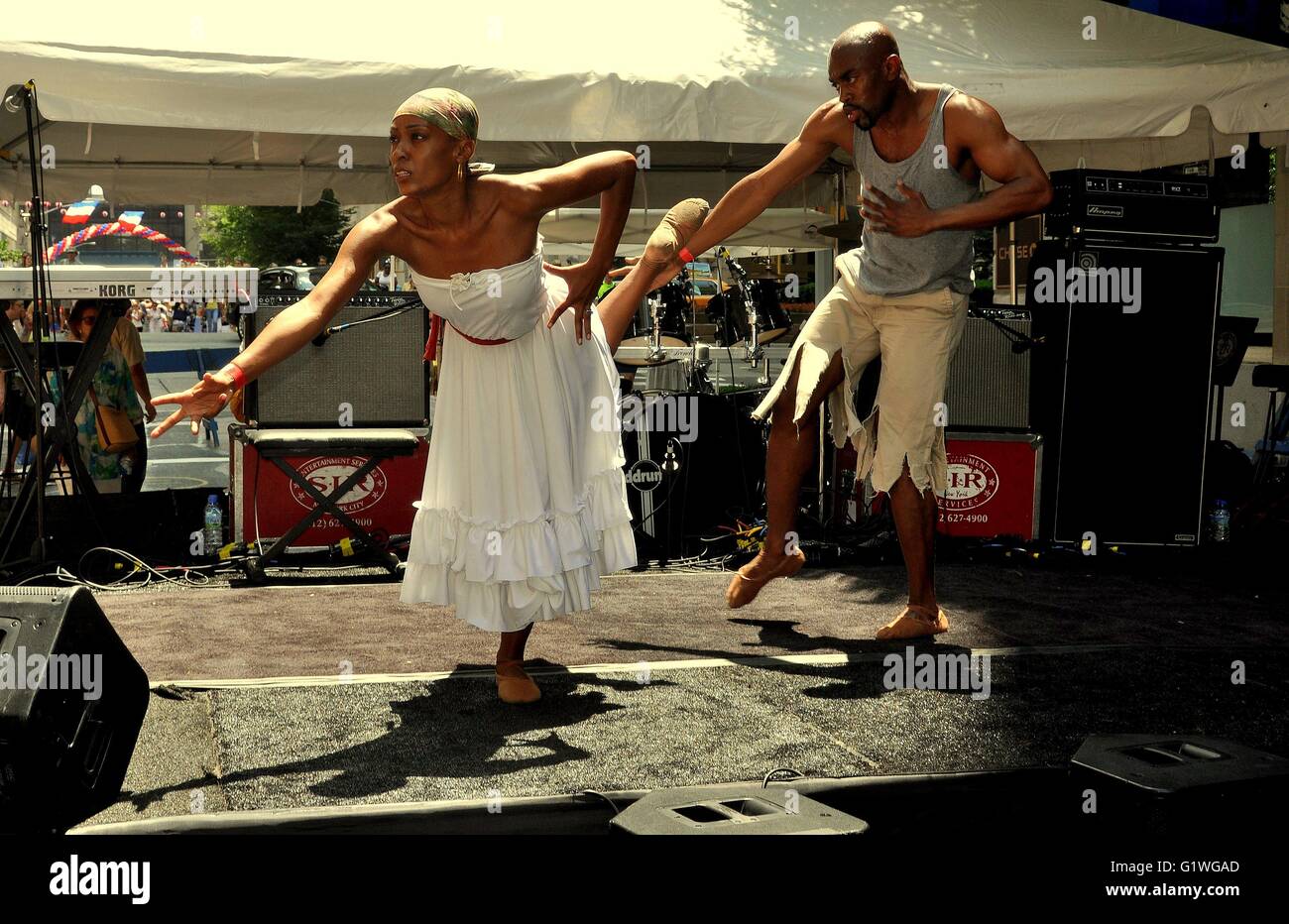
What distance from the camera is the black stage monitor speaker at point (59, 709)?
2.61 metres

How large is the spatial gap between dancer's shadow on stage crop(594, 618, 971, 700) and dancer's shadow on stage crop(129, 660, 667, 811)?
0.46 meters

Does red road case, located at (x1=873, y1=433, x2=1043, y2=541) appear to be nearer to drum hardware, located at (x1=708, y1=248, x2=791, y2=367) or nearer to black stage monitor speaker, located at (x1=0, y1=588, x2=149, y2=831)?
drum hardware, located at (x1=708, y1=248, x2=791, y2=367)

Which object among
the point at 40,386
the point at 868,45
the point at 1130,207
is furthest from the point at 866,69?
the point at 40,386

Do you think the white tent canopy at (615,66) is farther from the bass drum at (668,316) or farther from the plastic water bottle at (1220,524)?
the bass drum at (668,316)

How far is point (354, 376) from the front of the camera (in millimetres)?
7250

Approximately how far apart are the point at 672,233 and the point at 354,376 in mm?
3089

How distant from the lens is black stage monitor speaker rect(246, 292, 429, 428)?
7094 millimetres

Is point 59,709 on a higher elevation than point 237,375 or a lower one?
lower

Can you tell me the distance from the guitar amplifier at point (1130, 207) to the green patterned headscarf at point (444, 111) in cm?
389

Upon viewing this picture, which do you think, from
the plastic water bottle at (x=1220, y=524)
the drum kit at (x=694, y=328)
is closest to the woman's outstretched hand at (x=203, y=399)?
the drum kit at (x=694, y=328)

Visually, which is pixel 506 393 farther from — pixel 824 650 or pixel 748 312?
pixel 748 312
